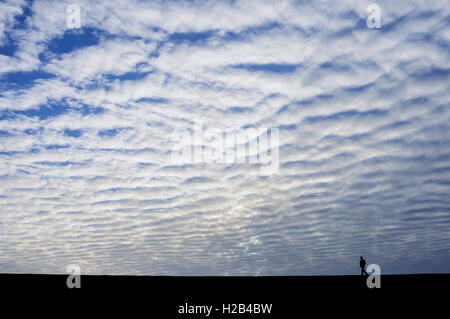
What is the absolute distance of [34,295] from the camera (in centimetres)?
1947
